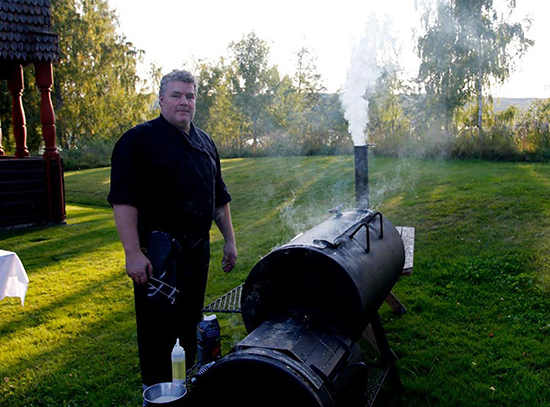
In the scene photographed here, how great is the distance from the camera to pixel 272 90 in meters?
32.5

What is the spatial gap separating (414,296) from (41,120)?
8378 millimetres

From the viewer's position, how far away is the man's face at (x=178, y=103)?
2740mm

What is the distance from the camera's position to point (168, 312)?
283 cm

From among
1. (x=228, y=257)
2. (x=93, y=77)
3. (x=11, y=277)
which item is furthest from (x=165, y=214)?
(x=93, y=77)

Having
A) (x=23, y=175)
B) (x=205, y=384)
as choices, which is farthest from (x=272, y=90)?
(x=205, y=384)

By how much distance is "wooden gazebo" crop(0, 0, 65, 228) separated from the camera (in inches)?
352

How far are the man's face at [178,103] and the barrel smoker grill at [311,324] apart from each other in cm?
96

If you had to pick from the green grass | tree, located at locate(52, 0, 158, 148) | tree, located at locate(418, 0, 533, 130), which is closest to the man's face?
the green grass

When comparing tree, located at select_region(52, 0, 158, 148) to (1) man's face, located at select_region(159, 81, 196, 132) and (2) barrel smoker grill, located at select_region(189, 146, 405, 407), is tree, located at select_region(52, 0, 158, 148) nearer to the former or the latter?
(1) man's face, located at select_region(159, 81, 196, 132)

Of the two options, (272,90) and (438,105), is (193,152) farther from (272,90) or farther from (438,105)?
(272,90)

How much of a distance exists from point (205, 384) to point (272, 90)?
31.7 m

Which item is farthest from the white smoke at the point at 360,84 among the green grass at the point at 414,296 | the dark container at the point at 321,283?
the dark container at the point at 321,283

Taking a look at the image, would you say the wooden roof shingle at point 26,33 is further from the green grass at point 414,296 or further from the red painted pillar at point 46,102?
the green grass at point 414,296

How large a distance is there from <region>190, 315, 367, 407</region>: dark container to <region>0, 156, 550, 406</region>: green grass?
1.24m
